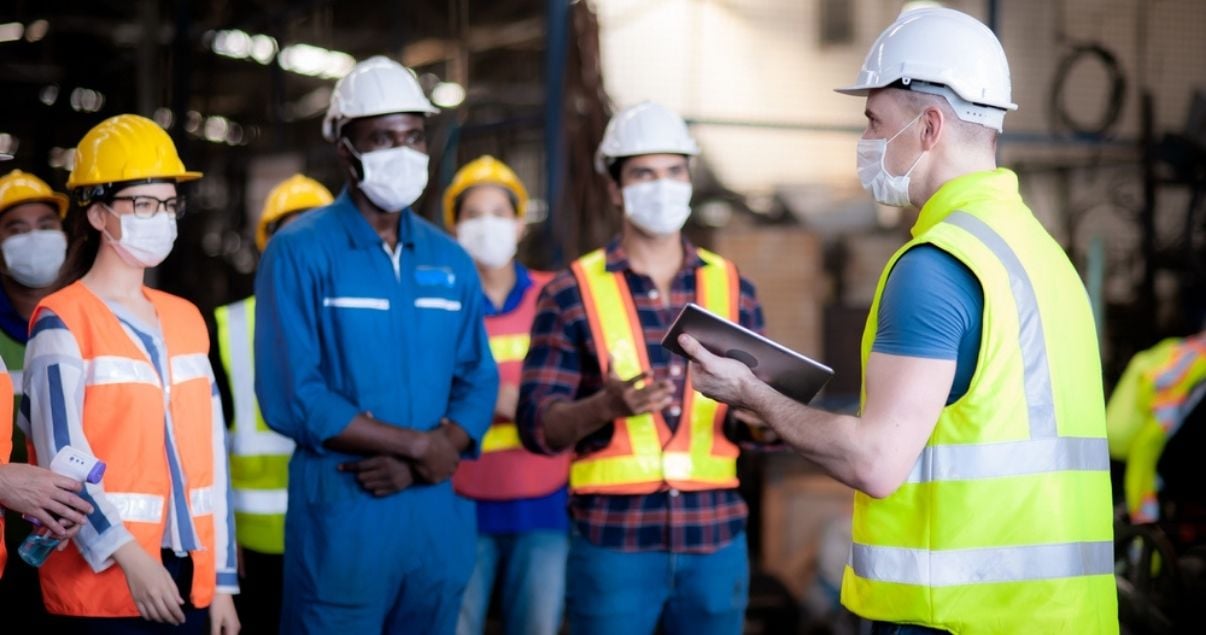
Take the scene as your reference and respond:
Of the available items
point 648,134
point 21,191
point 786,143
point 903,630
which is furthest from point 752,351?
point 786,143

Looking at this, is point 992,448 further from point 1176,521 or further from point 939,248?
point 1176,521

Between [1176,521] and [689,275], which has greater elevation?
[689,275]

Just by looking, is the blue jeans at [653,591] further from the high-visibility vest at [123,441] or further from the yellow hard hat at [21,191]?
the yellow hard hat at [21,191]

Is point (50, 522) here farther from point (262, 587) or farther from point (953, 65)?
point (953, 65)

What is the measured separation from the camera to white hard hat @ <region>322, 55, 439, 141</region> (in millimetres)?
3756

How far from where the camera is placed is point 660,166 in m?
4.05

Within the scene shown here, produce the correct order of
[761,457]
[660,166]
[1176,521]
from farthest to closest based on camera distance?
[761,457]
[1176,521]
[660,166]

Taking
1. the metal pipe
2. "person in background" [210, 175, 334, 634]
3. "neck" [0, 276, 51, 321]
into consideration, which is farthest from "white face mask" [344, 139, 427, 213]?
the metal pipe

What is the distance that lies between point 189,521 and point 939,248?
1922 mm

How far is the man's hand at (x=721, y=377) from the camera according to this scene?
8.87ft

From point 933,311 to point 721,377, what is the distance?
507mm

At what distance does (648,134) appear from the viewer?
13.4 feet

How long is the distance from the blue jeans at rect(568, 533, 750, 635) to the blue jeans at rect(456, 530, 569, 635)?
926 millimetres

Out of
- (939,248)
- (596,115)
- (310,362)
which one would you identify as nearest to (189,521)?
(310,362)
